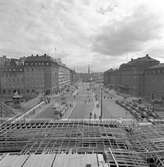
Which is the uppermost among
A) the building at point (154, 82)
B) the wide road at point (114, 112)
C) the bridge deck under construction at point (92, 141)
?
the building at point (154, 82)

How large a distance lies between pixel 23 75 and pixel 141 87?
1966 inches

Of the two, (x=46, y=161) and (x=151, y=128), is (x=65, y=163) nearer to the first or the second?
(x=46, y=161)

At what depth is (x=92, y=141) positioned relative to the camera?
11.5 meters

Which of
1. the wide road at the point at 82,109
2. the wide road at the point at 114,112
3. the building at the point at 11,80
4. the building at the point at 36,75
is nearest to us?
the wide road at the point at 82,109

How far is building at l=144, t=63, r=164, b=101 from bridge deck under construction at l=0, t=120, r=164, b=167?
40.2 m

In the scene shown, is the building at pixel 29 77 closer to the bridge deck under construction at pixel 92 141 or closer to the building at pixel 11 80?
the building at pixel 11 80

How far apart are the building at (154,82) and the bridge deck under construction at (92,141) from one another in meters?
40.2

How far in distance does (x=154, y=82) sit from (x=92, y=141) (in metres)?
48.9

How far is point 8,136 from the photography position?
1248cm

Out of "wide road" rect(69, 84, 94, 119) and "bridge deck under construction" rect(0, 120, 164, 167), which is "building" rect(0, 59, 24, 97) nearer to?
"wide road" rect(69, 84, 94, 119)

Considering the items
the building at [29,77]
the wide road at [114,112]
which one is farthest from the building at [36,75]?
the wide road at [114,112]

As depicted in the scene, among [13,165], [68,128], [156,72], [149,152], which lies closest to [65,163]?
[13,165]

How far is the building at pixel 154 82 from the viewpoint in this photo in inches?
1955

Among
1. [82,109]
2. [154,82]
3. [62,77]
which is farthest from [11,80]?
[154,82]
